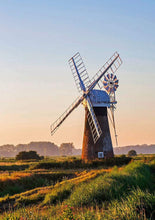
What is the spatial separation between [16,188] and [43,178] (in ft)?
14.6

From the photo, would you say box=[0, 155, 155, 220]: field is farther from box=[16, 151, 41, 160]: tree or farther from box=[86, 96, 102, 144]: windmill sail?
box=[16, 151, 41, 160]: tree

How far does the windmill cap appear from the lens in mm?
35000

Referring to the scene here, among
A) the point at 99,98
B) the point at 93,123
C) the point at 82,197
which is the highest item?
the point at 99,98

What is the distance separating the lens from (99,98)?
35.6 meters

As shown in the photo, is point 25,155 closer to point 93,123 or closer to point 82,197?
point 93,123

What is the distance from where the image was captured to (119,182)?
15.0 m

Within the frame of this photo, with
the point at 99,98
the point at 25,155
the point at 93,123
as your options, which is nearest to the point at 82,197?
the point at 93,123

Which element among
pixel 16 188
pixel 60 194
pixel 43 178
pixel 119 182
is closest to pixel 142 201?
pixel 119 182

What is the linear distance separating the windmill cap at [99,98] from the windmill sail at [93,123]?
0.77 metres

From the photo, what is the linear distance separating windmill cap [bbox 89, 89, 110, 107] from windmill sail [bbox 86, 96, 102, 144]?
772 millimetres

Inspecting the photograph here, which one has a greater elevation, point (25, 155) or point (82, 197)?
point (25, 155)

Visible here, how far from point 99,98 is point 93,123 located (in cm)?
319

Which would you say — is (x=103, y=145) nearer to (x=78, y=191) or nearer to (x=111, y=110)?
(x=111, y=110)

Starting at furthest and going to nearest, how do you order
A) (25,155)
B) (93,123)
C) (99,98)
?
(25,155) → (99,98) → (93,123)
